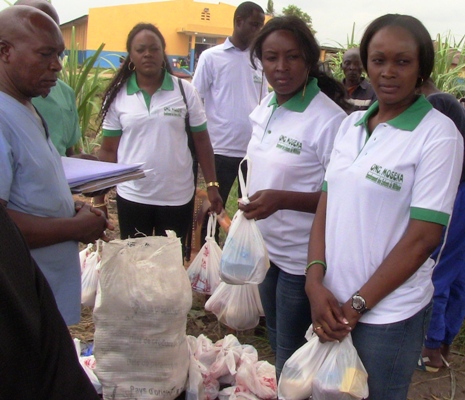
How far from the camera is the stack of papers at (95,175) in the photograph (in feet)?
6.42

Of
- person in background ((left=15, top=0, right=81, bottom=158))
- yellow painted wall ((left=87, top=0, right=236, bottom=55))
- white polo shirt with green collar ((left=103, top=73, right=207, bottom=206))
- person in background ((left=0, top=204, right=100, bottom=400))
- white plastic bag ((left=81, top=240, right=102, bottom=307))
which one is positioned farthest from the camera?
yellow painted wall ((left=87, top=0, right=236, bottom=55))

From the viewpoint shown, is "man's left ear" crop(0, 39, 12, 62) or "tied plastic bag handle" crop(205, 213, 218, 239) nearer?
"man's left ear" crop(0, 39, 12, 62)

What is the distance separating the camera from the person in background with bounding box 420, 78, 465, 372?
294 cm

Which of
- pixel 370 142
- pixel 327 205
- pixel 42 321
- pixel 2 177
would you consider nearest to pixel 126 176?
pixel 2 177

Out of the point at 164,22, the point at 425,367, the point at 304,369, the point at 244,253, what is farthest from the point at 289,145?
the point at 164,22

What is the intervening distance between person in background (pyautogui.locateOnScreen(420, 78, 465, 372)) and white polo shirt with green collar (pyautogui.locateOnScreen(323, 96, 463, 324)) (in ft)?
4.51

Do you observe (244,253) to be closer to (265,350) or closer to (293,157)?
(293,157)

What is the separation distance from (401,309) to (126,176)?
3.76 feet

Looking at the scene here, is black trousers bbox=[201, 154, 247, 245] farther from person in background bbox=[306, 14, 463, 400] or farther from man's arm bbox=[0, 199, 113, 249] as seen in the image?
person in background bbox=[306, 14, 463, 400]

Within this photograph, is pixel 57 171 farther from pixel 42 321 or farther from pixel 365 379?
pixel 365 379

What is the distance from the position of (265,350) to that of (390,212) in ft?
6.54

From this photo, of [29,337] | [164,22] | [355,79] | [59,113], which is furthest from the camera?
[164,22]

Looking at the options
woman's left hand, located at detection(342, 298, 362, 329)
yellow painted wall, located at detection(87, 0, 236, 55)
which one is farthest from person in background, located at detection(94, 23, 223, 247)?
yellow painted wall, located at detection(87, 0, 236, 55)

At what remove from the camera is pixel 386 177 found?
156cm
